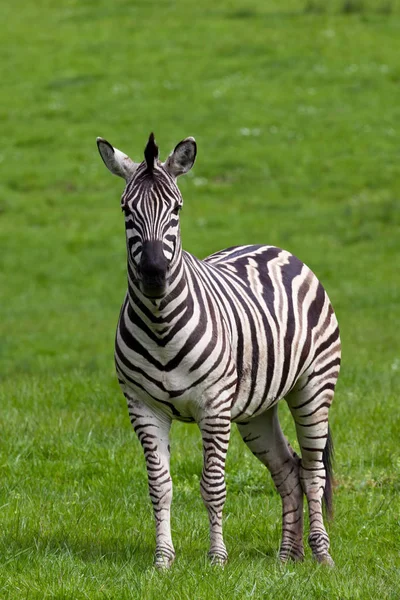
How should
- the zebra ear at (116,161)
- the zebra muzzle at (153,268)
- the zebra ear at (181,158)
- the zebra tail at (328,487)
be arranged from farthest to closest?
the zebra tail at (328,487) → the zebra ear at (116,161) → the zebra ear at (181,158) → the zebra muzzle at (153,268)

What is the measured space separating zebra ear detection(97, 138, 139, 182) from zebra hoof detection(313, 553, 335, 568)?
102 inches

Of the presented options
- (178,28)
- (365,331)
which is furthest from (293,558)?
(178,28)

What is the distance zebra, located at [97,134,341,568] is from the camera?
5.42 metres

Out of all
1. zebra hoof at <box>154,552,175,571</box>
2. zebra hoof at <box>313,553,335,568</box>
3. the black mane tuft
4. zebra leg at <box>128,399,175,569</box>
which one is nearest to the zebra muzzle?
the black mane tuft

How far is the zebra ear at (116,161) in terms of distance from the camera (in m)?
5.66

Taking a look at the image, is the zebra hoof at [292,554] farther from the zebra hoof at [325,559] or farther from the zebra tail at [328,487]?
the zebra tail at [328,487]

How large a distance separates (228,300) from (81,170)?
20013 mm

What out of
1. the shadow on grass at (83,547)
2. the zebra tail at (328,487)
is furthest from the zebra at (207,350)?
the shadow on grass at (83,547)

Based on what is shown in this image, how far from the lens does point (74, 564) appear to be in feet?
18.1

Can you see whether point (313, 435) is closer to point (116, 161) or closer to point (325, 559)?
point (325, 559)

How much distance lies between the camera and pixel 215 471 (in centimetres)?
564

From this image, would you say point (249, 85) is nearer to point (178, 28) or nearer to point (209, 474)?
point (178, 28)

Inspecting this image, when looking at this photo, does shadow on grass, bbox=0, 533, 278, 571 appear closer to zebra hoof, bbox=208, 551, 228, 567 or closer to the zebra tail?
zebra hoof, bbox=208, 551, 228, 567

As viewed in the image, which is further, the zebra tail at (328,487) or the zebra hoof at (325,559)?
the zebra tail at (328,487)
